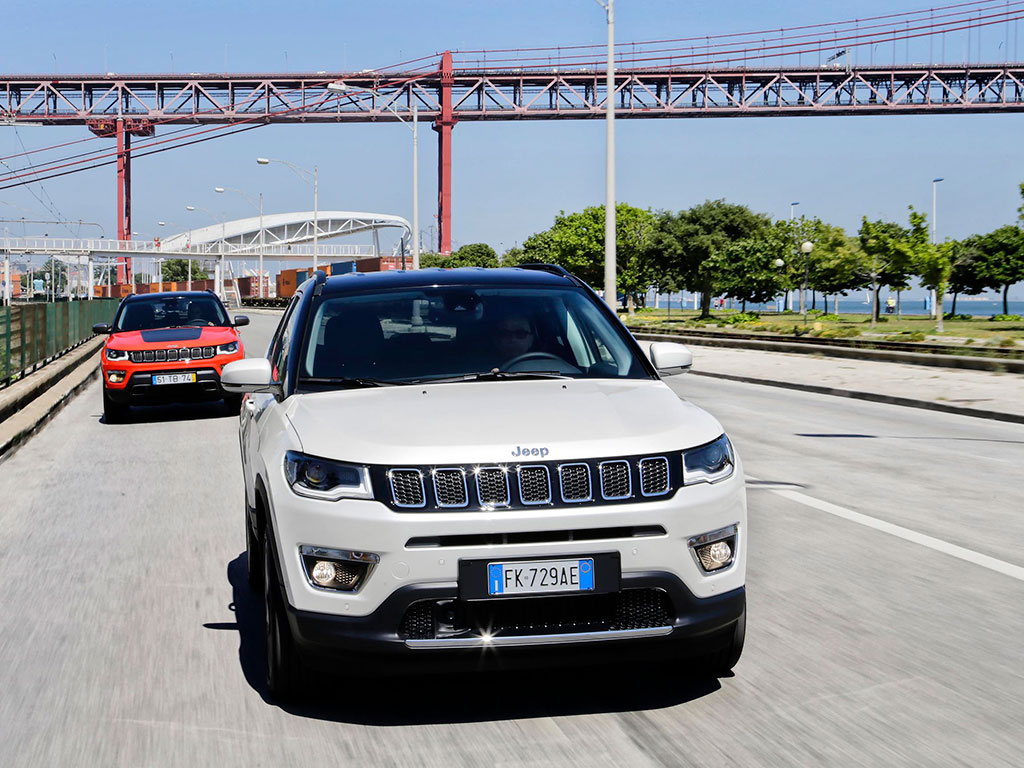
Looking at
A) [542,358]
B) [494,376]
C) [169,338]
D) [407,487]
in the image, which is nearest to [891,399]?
[169,338]

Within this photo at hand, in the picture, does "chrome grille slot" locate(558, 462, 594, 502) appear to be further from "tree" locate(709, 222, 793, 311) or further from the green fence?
"tree" locate(709, 222, 793, 311)

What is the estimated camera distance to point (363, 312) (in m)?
5.17

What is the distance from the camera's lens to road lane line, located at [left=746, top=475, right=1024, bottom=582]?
6.11 meters

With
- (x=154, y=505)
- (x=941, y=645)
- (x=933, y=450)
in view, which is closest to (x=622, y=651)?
(x=941, y=645)

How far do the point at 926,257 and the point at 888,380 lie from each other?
106ft

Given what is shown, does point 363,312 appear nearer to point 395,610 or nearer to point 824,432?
point 395,610

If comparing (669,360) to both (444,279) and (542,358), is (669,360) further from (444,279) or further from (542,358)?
(444,279)

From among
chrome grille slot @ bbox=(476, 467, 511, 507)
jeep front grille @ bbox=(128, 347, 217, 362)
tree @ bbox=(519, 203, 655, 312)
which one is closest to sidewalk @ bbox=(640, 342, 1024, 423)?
jeep front grille @ bbox=(128, 347, 217, 362)

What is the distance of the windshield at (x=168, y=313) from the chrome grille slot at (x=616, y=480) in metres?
13.0

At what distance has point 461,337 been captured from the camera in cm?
505

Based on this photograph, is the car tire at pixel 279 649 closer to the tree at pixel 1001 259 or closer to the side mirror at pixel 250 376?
the side mirror at pixel 250 376

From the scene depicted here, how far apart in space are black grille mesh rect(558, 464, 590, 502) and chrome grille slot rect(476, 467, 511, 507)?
18 centimetres

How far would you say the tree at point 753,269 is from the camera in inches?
3152

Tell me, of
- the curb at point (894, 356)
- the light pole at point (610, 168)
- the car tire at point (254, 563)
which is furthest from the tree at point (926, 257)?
the car tire at point (254, 563)
